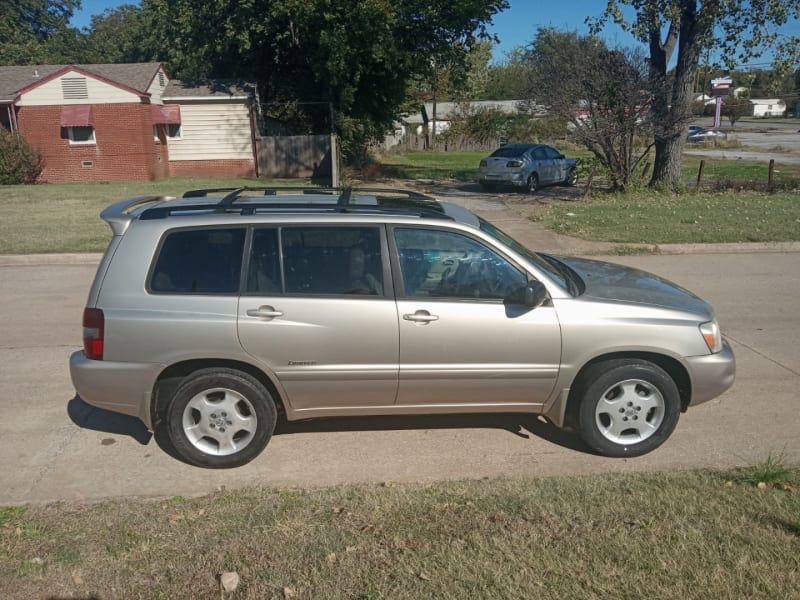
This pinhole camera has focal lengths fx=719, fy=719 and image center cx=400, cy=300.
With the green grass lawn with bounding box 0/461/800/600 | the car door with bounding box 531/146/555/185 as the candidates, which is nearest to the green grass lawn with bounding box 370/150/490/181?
the car door with bounding box 531/146/555/185

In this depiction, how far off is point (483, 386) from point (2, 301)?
728 centimetres

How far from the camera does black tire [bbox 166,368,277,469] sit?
4562 mm

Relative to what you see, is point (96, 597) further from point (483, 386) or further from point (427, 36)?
point (427, 36)

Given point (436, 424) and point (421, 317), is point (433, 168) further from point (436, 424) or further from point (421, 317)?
point (421, 317)

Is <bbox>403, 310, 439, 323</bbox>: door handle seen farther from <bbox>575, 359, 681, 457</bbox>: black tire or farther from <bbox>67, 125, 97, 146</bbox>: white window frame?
<bbox>67, 125, 97, 146</bbox>: white window frame

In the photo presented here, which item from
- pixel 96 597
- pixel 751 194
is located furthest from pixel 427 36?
pixel 96 597

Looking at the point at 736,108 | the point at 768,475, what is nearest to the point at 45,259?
the point at 768,475

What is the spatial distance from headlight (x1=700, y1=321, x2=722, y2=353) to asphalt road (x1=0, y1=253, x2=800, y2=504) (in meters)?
0.70

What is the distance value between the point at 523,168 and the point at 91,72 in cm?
→ 1608

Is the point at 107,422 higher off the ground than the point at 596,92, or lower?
lower

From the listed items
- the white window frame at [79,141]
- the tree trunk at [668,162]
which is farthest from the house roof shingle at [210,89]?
the tree trunk at [668,162]

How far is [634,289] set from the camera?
502 centimetres

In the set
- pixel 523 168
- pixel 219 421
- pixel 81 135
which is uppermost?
pixel 81 135

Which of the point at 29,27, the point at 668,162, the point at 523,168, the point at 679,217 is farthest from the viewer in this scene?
the point at 29,27
